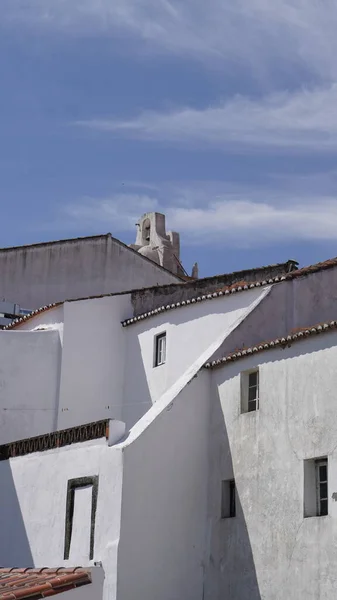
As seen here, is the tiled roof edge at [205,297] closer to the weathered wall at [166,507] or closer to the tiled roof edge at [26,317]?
the tiled roof edge at [26,317]

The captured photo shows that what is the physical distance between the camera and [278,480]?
2025 cm

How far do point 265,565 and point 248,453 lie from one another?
2.32 meters

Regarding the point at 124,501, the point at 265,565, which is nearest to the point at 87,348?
the point at 124,501

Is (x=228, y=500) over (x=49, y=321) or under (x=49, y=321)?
under

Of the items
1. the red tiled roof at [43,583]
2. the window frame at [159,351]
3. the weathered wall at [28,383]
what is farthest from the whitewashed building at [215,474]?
the weathered wall at [28,383]

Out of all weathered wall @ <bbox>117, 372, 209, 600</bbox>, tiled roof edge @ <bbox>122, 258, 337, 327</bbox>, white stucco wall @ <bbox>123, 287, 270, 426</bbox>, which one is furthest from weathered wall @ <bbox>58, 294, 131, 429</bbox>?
weathered wall @ <bbox>117, 372, 209, 600</bbox>

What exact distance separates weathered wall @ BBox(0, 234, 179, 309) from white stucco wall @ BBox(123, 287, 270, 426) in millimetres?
7210

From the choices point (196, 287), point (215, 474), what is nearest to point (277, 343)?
point (215, 474)

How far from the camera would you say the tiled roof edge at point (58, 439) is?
72.6 ft

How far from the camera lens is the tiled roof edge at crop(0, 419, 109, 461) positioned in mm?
22128

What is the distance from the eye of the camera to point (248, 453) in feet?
69.6

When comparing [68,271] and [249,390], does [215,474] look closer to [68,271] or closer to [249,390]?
[249,390]

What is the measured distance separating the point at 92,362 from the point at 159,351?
225cm

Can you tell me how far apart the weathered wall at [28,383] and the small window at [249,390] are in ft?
26.3
